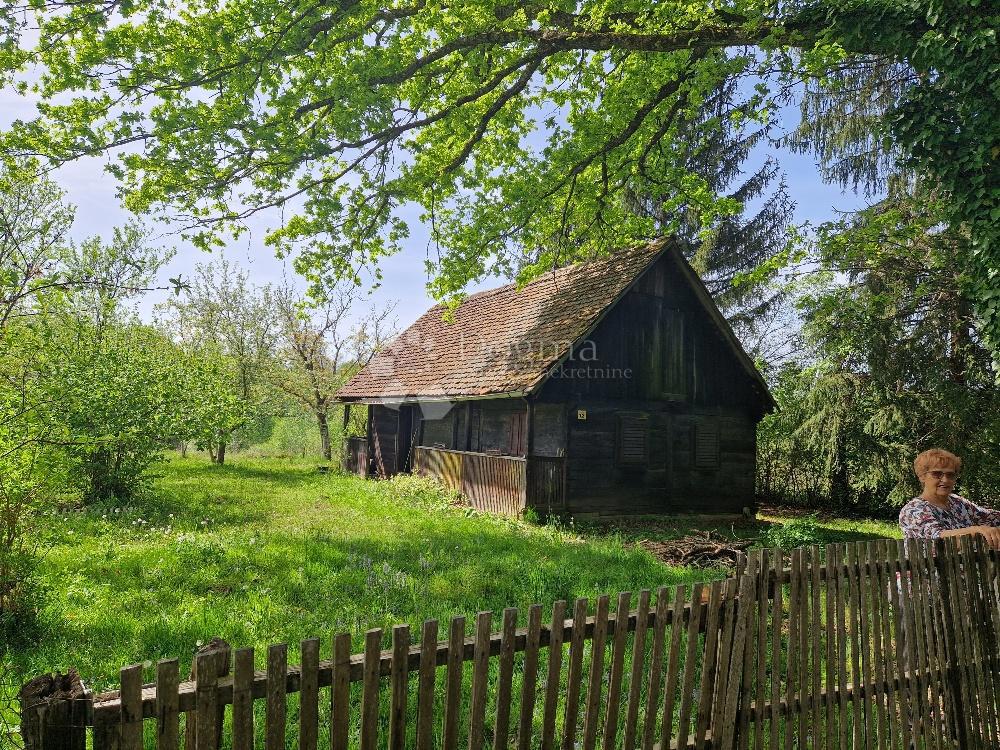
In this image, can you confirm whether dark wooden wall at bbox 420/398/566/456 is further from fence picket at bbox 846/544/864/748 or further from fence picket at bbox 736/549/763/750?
fence picket at bbox 736/549/763/750

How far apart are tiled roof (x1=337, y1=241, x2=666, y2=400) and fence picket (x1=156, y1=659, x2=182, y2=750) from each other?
10.5 meters

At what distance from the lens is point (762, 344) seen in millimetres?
26391

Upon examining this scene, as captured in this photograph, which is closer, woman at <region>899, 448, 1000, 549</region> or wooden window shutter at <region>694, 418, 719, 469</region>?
woman at <region>899, 448, 1000, 549</region>

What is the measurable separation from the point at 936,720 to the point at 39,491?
8691 millimetres

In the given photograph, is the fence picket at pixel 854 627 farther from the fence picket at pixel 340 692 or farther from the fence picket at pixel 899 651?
the fence picket at pixel 340 692

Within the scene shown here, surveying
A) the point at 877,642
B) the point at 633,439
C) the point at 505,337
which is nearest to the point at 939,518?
the point at 877,642

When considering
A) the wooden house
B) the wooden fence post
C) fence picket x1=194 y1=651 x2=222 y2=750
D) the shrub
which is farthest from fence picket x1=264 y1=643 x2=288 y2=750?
the shrub

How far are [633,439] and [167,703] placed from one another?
12961 millimetres

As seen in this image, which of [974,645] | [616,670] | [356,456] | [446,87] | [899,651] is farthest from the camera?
[356,456]

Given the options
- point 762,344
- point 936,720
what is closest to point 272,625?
point 936,720

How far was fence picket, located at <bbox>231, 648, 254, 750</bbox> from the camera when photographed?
7.41ft

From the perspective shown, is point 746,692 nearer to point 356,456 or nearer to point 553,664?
point 553,664

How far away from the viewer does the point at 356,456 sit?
898 inches

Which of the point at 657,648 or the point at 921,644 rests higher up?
the point at 657,648
